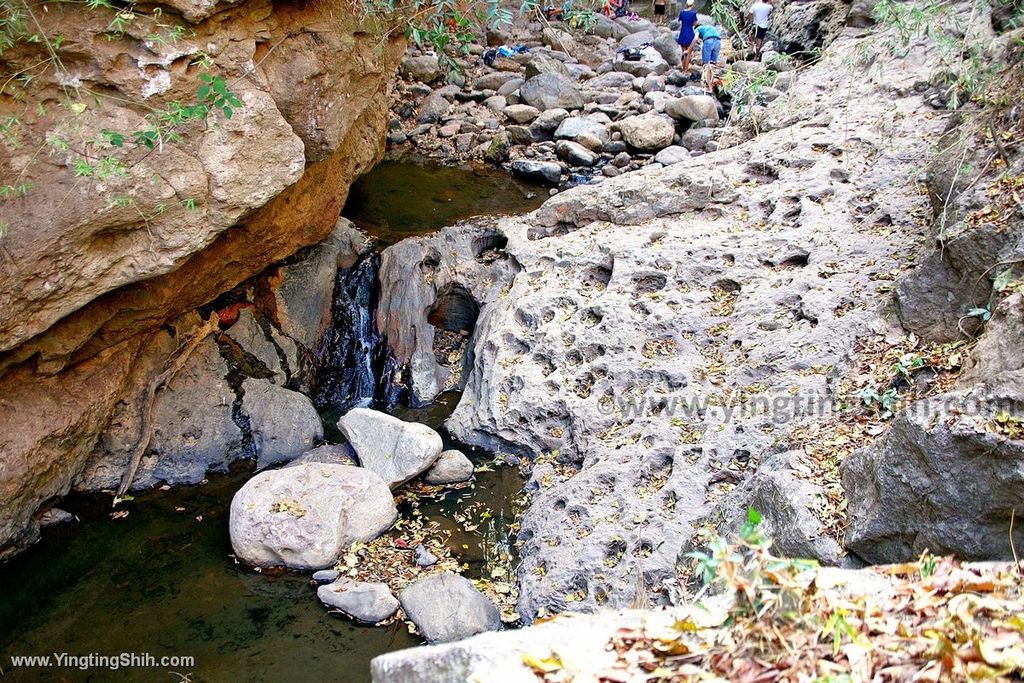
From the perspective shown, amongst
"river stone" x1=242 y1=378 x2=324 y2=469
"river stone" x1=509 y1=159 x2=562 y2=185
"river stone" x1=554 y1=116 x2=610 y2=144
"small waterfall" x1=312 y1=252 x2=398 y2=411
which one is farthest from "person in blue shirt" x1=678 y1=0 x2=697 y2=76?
"river stone" x1=242 y1=378 x2=324 y2=469

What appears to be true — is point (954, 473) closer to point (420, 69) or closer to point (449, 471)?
point (449, 471)

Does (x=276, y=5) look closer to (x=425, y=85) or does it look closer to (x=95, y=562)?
(x=95, y=562)

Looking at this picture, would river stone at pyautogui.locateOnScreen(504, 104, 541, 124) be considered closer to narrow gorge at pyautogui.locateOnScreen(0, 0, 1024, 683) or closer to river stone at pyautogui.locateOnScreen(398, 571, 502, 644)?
narrow gorge at pyautogui.locateOnScreen(0, 0, 1024, 683)

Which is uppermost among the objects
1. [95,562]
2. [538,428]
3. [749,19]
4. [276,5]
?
[749,19]

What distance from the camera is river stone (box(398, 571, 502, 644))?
17.6ft

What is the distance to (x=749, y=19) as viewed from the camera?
566 inches

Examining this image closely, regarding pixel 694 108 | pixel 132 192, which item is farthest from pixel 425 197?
pixel 132 192

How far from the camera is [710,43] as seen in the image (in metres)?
14.6

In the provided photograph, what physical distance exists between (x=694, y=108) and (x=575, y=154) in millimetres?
→ 2210

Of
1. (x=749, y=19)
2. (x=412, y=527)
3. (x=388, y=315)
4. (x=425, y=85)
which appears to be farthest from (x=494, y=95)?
(x=412, y=527)

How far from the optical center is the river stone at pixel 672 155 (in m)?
12.3

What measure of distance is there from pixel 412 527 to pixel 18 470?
3.05 meters

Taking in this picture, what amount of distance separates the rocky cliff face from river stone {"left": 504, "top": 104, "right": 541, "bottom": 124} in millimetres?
6913

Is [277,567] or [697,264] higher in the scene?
[697,264]
